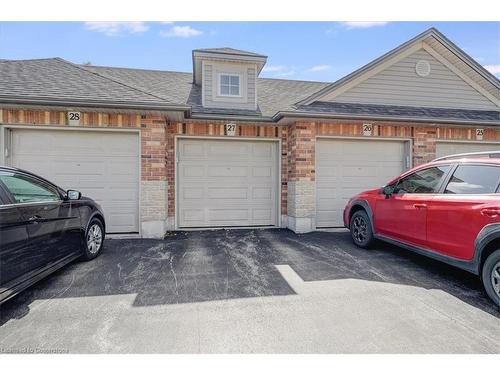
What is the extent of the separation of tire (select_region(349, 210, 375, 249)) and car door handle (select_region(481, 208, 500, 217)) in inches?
84.5

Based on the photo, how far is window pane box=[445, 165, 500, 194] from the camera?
330 centimetres

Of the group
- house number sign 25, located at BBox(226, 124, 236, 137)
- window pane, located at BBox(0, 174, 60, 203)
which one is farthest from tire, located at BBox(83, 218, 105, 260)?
house number sign 25, located at BBox(226, 124, 236, 137)

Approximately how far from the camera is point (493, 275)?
3.09m

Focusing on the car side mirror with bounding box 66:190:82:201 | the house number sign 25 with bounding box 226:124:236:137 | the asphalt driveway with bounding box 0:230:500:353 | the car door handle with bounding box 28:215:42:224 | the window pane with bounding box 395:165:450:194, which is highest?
the house number sign 25 with bounding box 226:124:236:137

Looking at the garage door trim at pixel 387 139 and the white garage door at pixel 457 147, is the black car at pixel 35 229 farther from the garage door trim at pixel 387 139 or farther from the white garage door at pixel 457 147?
the white garage door at pixel 457 147

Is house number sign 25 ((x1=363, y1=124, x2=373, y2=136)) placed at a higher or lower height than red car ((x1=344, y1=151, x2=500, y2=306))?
higher

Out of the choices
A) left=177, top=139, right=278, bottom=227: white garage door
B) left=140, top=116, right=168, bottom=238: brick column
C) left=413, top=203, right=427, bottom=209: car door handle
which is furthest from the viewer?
left=177, top=139, right=278, bottom=227: white garage door

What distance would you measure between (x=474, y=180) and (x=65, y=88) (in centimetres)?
745

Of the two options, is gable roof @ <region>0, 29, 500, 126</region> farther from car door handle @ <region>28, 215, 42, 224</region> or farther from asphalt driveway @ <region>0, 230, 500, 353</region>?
asphalt driveway @ <region>0, 230, 500, 353</region>

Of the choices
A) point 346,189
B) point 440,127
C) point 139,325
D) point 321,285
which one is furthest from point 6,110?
point 440,127

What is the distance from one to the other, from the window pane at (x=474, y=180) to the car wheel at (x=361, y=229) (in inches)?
67.8

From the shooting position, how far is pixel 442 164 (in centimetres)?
412

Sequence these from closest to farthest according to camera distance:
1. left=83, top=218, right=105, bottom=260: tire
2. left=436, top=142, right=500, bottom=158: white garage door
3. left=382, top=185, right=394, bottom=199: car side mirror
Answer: left=83, top=218, right=105, bottom=260: tire, left=382, top=185, right=394, bottom=199: car side mirror, left=436, top=142, right=500, bottom=158: white garage door

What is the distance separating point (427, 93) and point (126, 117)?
8182 millimetres
